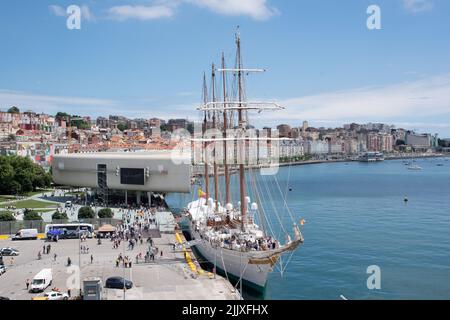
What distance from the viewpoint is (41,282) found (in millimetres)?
15281

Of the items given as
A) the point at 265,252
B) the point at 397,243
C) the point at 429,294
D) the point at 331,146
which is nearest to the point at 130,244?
the point at 265,252

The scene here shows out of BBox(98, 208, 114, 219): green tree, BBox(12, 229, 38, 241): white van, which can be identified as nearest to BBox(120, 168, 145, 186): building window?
BBox(98, 208, 114, 219): green tree

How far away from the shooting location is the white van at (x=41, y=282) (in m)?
15.0

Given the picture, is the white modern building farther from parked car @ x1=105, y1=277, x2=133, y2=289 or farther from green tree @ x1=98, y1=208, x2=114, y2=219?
parked car @ x1=105, y1=277, x2=133, y2=289

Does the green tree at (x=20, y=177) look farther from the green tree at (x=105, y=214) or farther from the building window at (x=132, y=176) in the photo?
the green tree at (x=105, y=214)

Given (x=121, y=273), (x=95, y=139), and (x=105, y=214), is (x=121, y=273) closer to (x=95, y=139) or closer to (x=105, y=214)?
(x=105, y=214)

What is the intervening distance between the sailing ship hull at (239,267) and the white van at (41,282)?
660 centimetres

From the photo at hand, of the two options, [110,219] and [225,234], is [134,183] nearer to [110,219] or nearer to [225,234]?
[110,219]

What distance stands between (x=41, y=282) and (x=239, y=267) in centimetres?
761

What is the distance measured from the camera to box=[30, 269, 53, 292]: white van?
49.3 feet

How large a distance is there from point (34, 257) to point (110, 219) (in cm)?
730

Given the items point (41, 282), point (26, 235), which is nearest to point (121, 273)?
point (41, 282)

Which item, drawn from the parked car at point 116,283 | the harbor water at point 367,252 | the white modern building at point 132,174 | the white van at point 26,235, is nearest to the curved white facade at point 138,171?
the white modern building at point 132,174

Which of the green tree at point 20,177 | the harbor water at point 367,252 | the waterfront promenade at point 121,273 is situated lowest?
the harbor water at point 367,252
